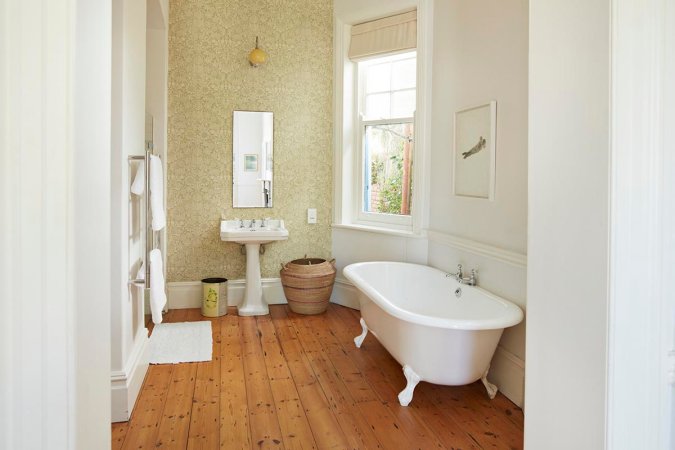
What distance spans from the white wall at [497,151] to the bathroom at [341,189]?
0.05ft

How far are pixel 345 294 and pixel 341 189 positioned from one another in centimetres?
99

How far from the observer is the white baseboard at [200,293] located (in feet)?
16.2

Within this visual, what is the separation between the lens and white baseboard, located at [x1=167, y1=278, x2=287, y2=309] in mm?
4926

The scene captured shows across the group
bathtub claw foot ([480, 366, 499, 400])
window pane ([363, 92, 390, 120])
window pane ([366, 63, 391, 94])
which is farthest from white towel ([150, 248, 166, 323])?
window pane ([366, 63, 391, 94])

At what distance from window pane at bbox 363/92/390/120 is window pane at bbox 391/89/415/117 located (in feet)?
0.24

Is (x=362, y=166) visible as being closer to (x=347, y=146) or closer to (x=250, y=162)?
(x=347, y=146)

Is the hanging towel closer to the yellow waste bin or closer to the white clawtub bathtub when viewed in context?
the white clawtub bathtub
